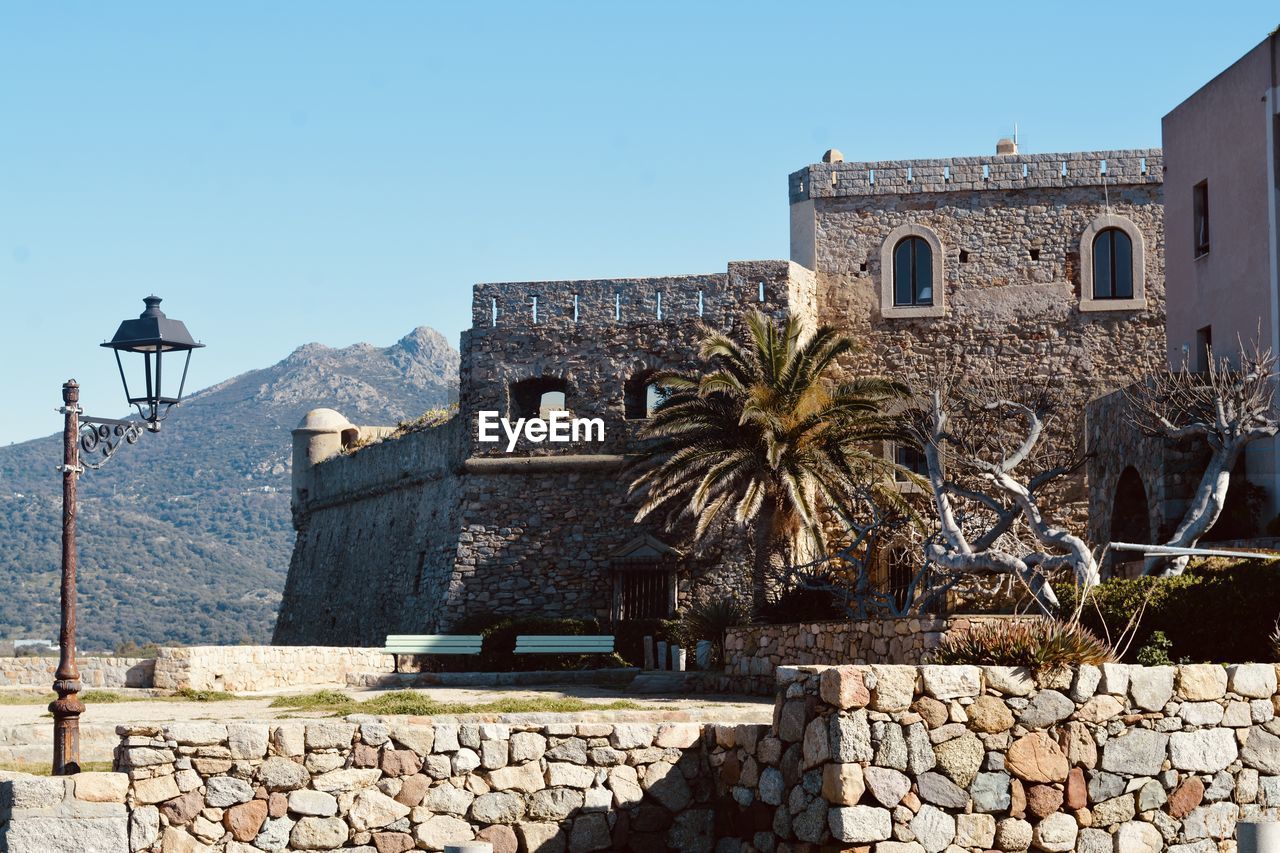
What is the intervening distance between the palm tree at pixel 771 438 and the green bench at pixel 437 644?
4.16 metres

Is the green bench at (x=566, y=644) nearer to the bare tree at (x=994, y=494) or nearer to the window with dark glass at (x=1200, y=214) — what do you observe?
the bare tree at (x=994, y=494)

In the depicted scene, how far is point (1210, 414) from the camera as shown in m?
21.1

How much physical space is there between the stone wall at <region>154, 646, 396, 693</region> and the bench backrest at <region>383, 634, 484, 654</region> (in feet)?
2.07

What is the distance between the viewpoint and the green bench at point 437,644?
30.7m

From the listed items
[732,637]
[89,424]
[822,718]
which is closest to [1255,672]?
[822,718]

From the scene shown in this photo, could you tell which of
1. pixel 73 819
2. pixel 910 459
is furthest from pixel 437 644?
pixel 73 819

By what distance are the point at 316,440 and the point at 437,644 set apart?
51.3 ft

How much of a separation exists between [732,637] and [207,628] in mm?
74146

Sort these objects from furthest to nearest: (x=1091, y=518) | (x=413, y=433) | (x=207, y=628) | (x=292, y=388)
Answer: (x=292, y=388) → (x=207, y=628) → (x=413, y=433) → (x=1091, y=518)

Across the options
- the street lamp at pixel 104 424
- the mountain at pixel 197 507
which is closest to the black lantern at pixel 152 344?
the street lamp at pixel 104 424

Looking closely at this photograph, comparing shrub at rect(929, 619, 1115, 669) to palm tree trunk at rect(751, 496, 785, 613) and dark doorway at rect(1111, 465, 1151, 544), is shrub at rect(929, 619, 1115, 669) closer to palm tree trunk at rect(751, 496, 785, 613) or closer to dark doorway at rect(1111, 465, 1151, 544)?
dark doorway at rect(1111, 465, 1151, 544)

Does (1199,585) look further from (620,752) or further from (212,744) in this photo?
(212,744)

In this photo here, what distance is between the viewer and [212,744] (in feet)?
36.4

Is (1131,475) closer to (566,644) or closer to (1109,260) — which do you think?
(566,644)
